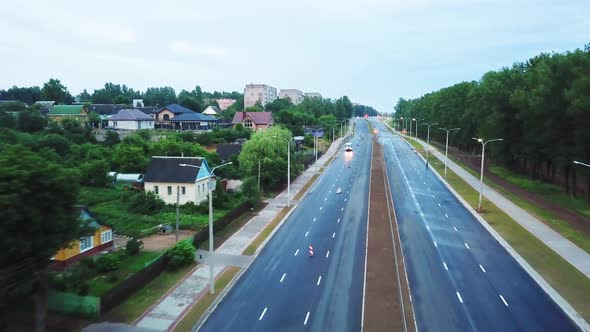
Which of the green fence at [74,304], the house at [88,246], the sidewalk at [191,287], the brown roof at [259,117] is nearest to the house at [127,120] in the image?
the brown roof at [259,117]

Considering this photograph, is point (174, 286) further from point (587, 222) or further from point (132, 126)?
point (132, 126)

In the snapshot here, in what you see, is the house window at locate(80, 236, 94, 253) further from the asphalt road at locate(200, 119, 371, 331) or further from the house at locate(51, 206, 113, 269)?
the asphalt road at locate(200, 119, 371, 331)

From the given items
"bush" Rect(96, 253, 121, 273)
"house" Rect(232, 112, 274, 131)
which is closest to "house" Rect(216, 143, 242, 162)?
"bush" Rect(96, 253, 121, 273)

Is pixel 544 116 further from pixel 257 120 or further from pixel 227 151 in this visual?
pixel 257 120

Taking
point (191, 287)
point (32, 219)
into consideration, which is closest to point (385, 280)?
point (191, 287)

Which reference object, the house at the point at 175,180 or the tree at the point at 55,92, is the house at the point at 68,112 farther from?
the house at the point at 175,180

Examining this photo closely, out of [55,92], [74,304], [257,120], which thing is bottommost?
[74,304]

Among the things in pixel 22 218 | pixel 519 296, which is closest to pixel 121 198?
pixel 22 218
